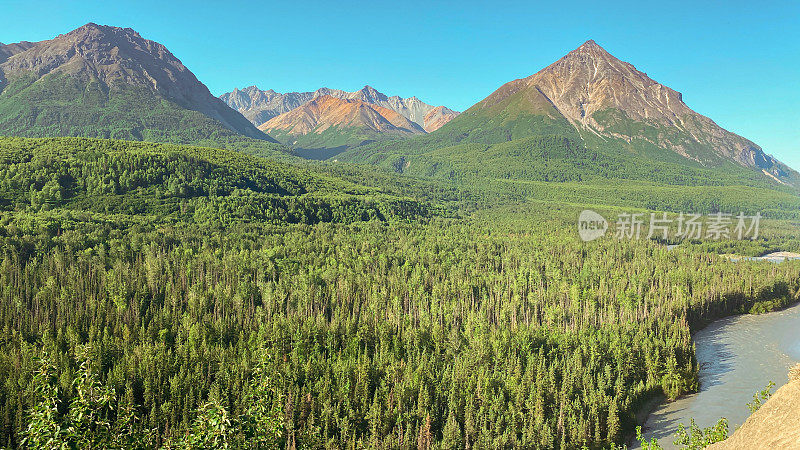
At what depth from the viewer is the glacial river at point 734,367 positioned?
3091 inches

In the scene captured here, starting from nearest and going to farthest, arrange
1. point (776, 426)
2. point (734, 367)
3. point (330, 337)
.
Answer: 1. point (776, 426)
2. point (330, 337)
3. point (734, 367)

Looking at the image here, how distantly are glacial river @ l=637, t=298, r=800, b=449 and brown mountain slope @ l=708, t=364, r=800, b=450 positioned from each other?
1335 inches

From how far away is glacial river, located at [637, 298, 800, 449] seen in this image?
78.5 meters

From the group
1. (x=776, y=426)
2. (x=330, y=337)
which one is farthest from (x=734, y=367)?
(x=330, y=337)

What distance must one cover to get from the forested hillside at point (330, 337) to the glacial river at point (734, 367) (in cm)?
414

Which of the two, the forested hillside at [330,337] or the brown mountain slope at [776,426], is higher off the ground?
the brown mountain slope at [776,426]

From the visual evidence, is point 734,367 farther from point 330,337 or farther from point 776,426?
point 330,337

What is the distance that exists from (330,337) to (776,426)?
70.4 m

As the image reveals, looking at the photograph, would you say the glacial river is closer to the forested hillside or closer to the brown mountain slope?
the forested hillside

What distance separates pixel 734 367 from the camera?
101 meters

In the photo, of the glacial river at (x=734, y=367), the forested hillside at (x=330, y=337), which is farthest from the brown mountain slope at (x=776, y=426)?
the glacial river at (x=734, y=367)

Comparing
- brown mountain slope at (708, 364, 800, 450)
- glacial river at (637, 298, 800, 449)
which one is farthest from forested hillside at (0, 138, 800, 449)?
brown mountain slope at (708, 364, 800, 450)

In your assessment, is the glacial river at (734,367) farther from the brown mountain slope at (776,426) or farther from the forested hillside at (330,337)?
the brown mountain slope at (776,426)

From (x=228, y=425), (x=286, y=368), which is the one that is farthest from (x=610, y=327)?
(x=228, y=425)
